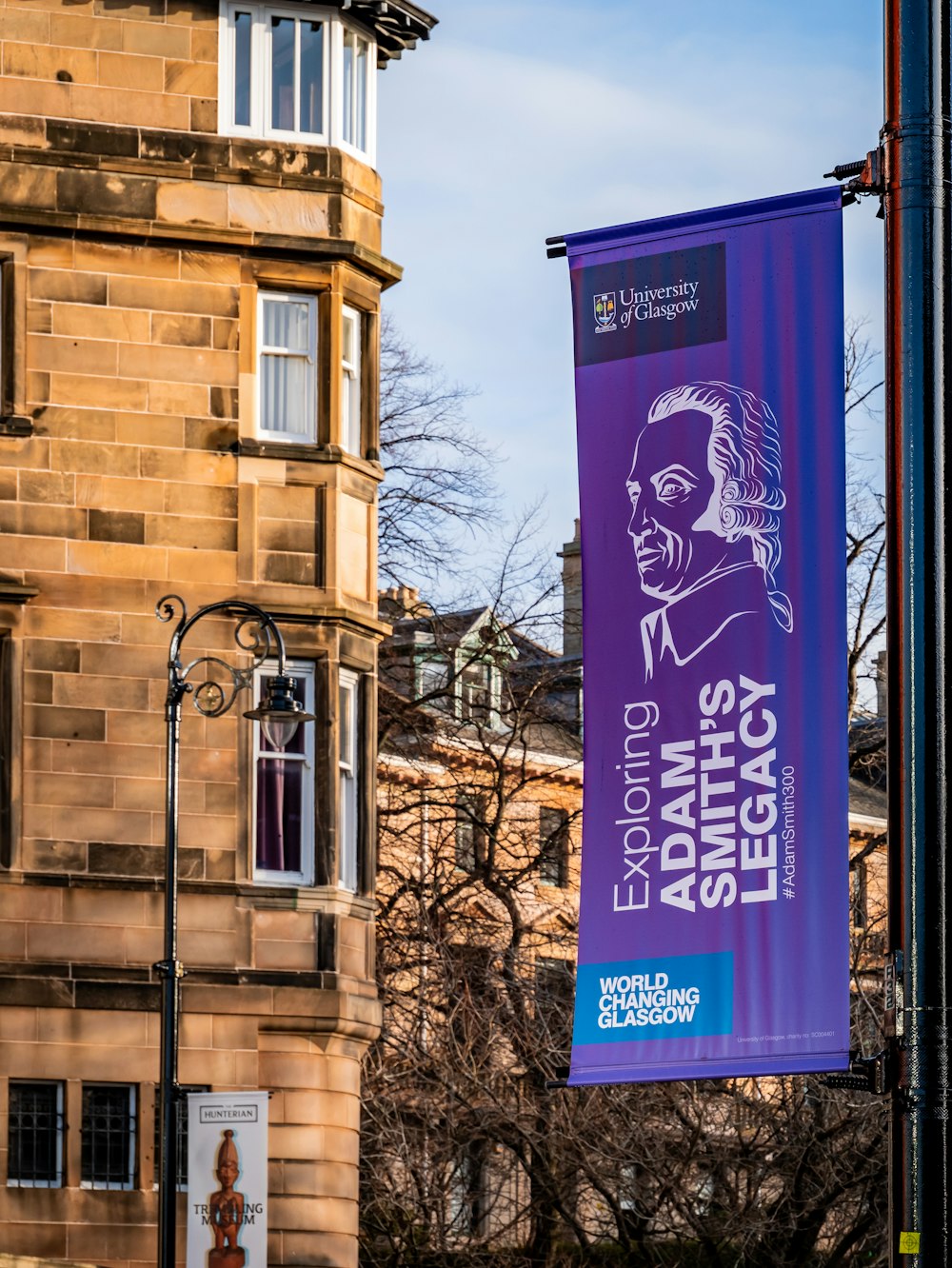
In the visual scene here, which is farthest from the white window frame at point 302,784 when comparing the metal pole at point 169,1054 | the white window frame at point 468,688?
the white window frame at point 468,688

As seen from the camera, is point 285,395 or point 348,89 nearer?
point 285,395

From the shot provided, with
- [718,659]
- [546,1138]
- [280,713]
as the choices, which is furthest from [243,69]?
[718,659]

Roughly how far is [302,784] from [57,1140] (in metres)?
3.94

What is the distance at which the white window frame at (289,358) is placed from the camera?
25.2 m

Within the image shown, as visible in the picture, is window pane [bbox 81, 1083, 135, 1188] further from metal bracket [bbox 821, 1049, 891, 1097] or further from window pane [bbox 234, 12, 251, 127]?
metal bracket [bbox 821, 1049, 891, 1097]

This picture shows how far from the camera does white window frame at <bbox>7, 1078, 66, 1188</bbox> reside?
2355 cm

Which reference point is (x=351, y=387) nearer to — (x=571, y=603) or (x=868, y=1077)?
(x=868, y=1077)

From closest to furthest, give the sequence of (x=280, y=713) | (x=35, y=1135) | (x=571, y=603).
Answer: (x=280, y=713)
(x=35, y=1135)
(x=571, y=603)

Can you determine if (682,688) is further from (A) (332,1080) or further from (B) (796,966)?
(A) (332,1080)

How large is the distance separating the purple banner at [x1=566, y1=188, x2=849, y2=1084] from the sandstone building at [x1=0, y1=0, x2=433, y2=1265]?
13.8 metres

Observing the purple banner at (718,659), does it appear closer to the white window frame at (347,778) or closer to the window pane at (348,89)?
the white window frame at (347,778)

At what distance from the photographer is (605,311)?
1094cm

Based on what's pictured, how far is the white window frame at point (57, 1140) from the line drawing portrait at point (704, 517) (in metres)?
14.7

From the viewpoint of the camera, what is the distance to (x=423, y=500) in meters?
40.4
